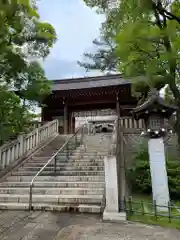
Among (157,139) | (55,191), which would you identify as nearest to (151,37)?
(157,139)

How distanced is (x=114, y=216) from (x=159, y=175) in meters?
1.72

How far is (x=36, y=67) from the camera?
9281 mm

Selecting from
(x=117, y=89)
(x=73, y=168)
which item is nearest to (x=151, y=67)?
(x=73, y=168)

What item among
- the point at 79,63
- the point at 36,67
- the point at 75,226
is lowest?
the point at 75,226

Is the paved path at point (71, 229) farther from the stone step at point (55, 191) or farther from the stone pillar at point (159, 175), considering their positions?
the stone pillar at point (159, 175)

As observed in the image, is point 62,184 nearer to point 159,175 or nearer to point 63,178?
point 63,178

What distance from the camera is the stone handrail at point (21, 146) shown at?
8545 mm

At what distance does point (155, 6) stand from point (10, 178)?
23.9 feet

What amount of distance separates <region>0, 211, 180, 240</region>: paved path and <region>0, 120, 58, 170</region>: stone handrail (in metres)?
3.60

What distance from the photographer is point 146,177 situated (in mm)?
8344

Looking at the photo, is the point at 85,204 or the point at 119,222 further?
the point at 85,204

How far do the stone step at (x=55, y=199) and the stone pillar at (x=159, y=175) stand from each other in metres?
1.50

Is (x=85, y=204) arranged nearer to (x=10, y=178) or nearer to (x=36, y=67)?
(x=10, y=178)

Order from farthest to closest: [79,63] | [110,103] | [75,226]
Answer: [79,63], [110,103], [75,226]
